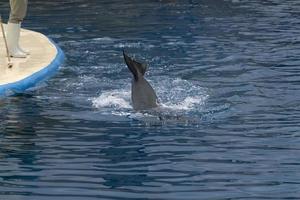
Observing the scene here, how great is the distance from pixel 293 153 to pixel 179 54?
16.6 feet

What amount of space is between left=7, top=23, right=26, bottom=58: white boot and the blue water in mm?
704

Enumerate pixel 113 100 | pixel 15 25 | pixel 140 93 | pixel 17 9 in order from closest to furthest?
pixel 140 93 < pixel 113 100 < pixel 17 9 < pixel 15 25

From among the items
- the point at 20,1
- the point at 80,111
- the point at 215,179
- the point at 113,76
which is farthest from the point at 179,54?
the point at 215,179

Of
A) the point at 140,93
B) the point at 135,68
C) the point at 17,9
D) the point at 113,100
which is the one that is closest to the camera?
the point at 140,93

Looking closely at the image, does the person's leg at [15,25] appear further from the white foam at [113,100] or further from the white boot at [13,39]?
the white foam at [113,100]

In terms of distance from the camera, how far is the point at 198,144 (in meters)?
7.48

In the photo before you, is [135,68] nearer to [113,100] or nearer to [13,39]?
[113,100]

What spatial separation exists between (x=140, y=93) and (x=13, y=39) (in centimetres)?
302

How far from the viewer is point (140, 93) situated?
8594 millimetres

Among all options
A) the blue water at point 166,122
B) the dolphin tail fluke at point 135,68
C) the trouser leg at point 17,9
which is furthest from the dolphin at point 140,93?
the trouser leg at point 17,9

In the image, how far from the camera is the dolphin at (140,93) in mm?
8484

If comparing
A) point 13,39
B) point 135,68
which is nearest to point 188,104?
point 135,68

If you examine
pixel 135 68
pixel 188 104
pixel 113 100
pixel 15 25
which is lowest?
pixel 113 100

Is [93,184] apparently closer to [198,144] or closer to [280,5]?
[198,144]
